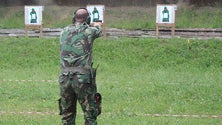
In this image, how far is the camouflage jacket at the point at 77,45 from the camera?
22.1 feet

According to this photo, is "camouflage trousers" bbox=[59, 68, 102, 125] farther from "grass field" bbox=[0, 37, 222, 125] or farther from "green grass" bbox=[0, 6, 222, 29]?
"green grass" bbox=[0, 6, 222, 29]

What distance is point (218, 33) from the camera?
1920 centimetres

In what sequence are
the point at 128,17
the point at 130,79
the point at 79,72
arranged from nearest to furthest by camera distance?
the point at 79,72 < the point at 130,79 < the point at 128,17

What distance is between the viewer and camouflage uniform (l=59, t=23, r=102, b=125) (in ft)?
21.9

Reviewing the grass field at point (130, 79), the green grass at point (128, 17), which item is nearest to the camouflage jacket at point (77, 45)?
the grass field at point (130, 79)

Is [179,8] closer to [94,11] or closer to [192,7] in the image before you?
[192,7]

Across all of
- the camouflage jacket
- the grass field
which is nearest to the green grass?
the grass field

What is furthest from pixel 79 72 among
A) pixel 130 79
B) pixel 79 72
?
pixel 130 79

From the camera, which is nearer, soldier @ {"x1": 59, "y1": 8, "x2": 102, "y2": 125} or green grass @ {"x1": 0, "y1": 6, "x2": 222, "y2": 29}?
soldier @ {"x1": 59, "y1": 8, "x2": 102, "y2": 125}

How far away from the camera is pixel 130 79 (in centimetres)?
1319

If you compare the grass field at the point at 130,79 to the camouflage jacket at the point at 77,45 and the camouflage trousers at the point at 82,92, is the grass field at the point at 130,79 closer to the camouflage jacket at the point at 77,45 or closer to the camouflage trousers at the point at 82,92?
the camouflage trousers at the point at 82,92

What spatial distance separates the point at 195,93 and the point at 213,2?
12164mm

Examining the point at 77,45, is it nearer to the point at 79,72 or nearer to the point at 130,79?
the point at 79,72

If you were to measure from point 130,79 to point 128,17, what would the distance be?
9.19 metres
